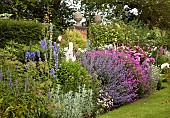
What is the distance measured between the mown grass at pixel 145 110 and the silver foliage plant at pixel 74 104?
1.17 ft

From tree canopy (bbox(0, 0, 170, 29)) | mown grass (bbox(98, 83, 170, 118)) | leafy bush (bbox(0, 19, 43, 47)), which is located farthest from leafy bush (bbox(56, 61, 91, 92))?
tree canopy (bbox(0, 0, 170, 29))

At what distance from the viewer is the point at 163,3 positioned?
76.5 feet

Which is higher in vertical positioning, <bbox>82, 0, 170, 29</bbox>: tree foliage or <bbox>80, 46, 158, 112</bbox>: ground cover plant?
<bbox>82, 0, 170, 29</bbox>: tree foliage

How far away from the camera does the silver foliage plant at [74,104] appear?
624 centimetres

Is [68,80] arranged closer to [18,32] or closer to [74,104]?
[74,104]

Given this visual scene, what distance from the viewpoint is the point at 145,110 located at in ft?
24.5

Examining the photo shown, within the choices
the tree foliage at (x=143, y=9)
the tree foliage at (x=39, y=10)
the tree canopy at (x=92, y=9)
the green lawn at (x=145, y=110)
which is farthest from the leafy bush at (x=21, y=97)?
the tree foliage at (x=143, y=9)

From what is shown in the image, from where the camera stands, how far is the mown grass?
7.04 meters

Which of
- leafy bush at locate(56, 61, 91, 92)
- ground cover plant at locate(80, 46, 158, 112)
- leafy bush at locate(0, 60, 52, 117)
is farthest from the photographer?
ground cover plant at locate(80, 46, 158, 112)

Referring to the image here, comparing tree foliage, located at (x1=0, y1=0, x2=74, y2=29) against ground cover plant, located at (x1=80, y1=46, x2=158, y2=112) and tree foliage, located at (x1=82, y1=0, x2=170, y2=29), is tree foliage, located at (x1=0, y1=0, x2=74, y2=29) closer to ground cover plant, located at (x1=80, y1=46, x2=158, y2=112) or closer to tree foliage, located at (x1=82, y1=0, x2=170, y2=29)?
tree foliage, located at (x1=82, y1=0, x2=170, y2=29)

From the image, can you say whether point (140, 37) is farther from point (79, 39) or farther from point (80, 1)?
point (80, 1)

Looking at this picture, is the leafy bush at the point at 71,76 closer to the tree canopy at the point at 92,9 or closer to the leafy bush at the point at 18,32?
the leafy bush at the point at 18,32

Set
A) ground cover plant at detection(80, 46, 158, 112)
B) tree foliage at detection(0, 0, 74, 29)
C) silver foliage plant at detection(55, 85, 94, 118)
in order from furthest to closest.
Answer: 1. tree foliage at detection(0, 0, 74, 29)
2. ground cover plant at detection(80, 46, 158, 112)
3. silver foliage plant at detection(55, 85, 94, 118)

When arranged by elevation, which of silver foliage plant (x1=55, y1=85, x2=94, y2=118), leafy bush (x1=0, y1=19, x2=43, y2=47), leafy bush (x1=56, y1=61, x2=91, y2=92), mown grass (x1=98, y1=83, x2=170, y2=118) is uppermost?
leafy bush (x1=0, y1=19, x2=43, y2=47)
